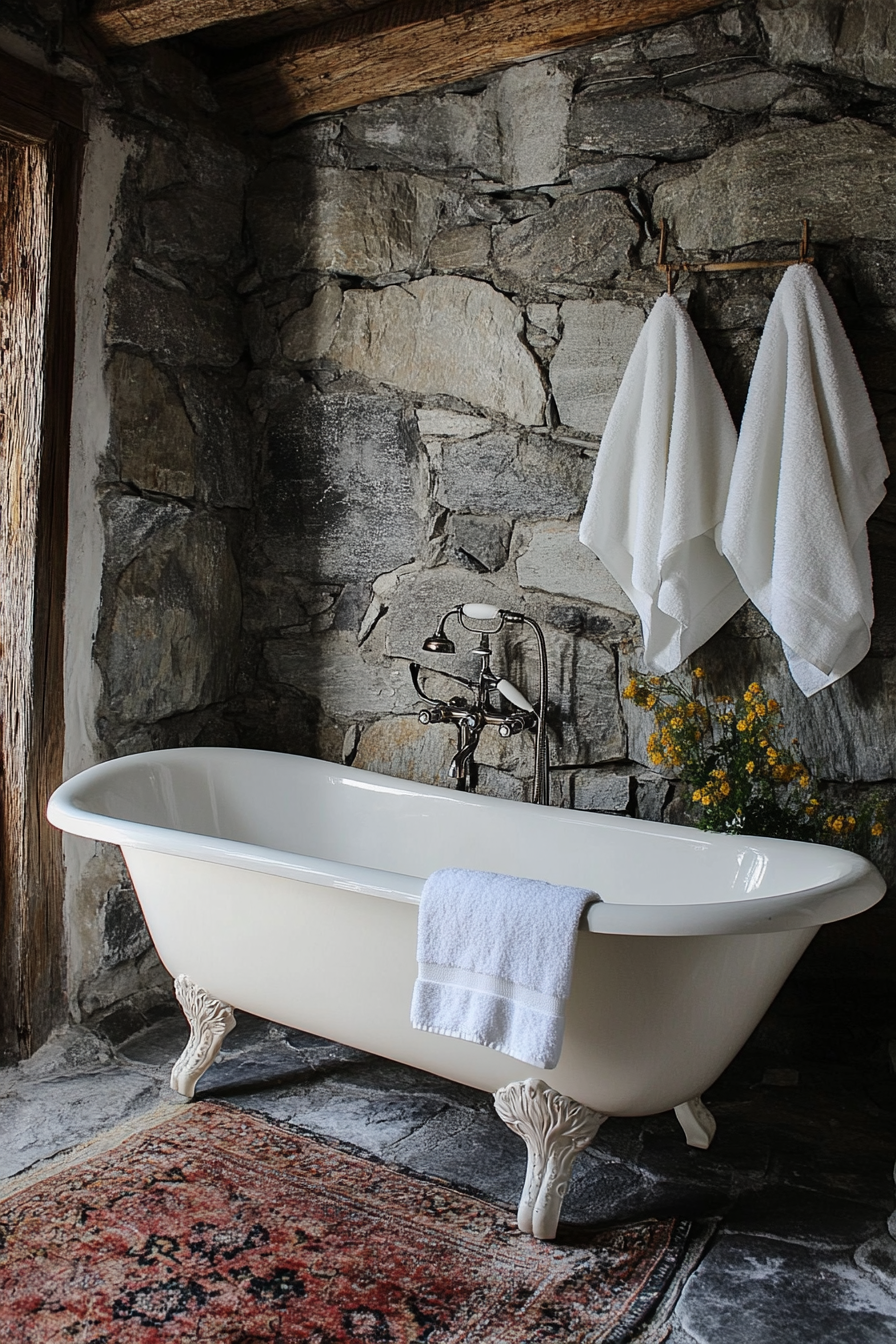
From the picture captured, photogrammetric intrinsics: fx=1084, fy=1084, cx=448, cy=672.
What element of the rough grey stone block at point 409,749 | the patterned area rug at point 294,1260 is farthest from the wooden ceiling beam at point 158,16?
the patterned area rug at point 294,1260

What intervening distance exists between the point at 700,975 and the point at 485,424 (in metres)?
1.50

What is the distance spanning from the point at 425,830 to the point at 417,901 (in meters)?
0.80

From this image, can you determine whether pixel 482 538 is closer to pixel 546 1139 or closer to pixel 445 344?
pixel 445 344

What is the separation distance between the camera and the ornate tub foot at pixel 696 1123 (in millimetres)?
2053

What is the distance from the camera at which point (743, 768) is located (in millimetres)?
2303

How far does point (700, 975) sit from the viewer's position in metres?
1.70

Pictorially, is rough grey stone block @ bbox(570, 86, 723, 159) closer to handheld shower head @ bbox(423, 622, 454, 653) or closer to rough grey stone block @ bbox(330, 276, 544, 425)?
rough grey stone block @ bbox(330, 276, 544, 425)

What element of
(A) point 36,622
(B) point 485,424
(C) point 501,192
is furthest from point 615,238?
(A) point 36,622

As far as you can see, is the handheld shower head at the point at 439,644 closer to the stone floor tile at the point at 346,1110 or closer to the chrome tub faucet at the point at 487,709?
the chrome tub faucet at the point at 487,709

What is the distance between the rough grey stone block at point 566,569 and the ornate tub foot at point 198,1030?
120 cm

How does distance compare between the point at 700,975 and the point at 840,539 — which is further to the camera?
the point at 840,539

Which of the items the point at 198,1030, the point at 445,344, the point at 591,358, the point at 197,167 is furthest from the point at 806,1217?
the point at 197,167

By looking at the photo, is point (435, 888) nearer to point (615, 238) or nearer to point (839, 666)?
point (839, 666)

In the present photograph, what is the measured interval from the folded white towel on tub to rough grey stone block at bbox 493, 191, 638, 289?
4.99 ft
